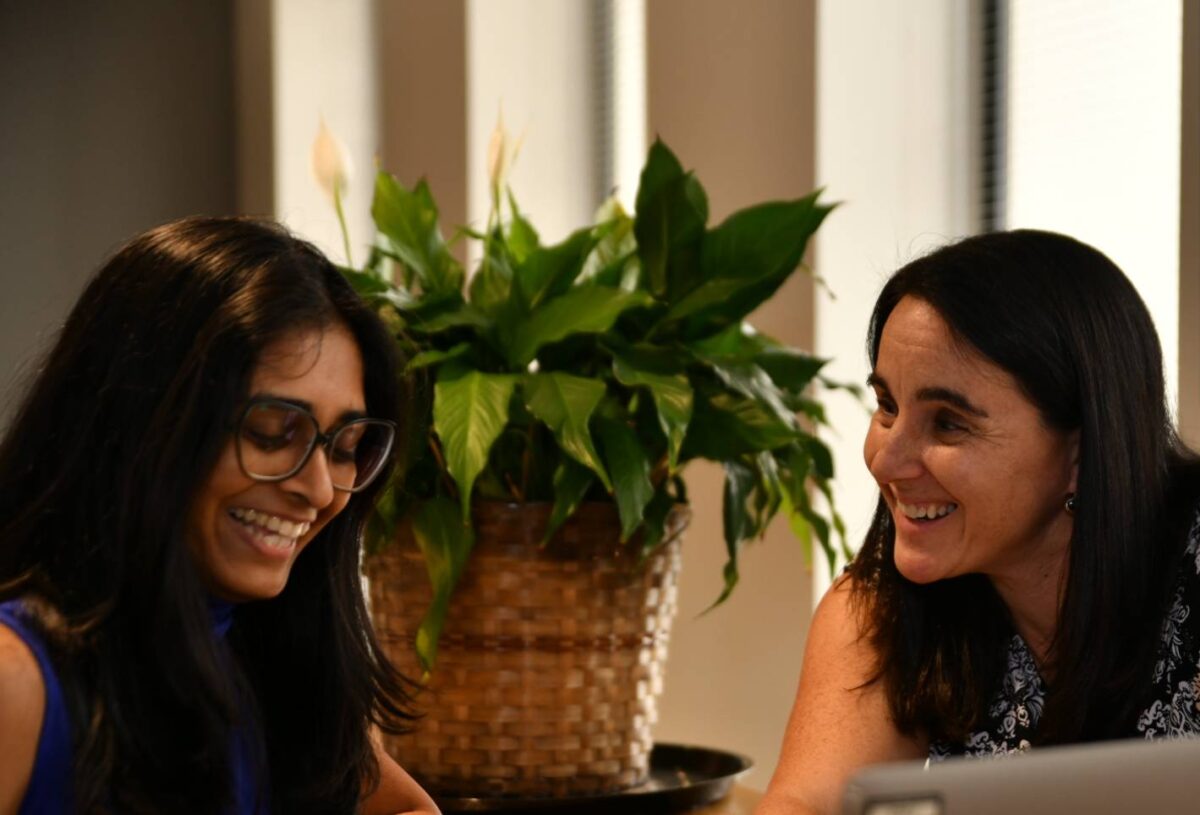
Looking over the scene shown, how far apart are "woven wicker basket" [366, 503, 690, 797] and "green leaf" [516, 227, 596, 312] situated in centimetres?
26

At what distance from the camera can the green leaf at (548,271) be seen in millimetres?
1909

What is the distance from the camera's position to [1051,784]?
77cm

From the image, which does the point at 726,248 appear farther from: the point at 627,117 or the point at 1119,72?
the point at 627,117

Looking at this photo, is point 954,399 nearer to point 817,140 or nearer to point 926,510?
point 926,510

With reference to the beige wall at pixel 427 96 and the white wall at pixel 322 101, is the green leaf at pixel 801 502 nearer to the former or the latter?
the beige wall at pixel 427 96

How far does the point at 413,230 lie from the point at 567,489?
0.44 meters

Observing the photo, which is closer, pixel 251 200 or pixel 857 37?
pixel 857 37

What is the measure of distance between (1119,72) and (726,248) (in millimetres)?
807

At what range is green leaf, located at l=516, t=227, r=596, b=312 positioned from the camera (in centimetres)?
191

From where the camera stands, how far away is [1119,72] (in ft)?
7.66

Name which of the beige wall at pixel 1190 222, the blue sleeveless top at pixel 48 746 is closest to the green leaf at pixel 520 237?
the beige wall at pixel 1190 222

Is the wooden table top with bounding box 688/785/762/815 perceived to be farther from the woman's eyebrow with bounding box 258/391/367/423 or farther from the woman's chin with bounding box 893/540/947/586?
the woman's eyebrow with bounding box 258/391/367/423

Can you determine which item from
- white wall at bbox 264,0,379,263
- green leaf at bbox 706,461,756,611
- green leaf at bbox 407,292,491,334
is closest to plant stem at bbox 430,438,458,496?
green leaf at bbox 407,292,491,334

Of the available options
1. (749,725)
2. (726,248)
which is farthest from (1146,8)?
(749,725)
